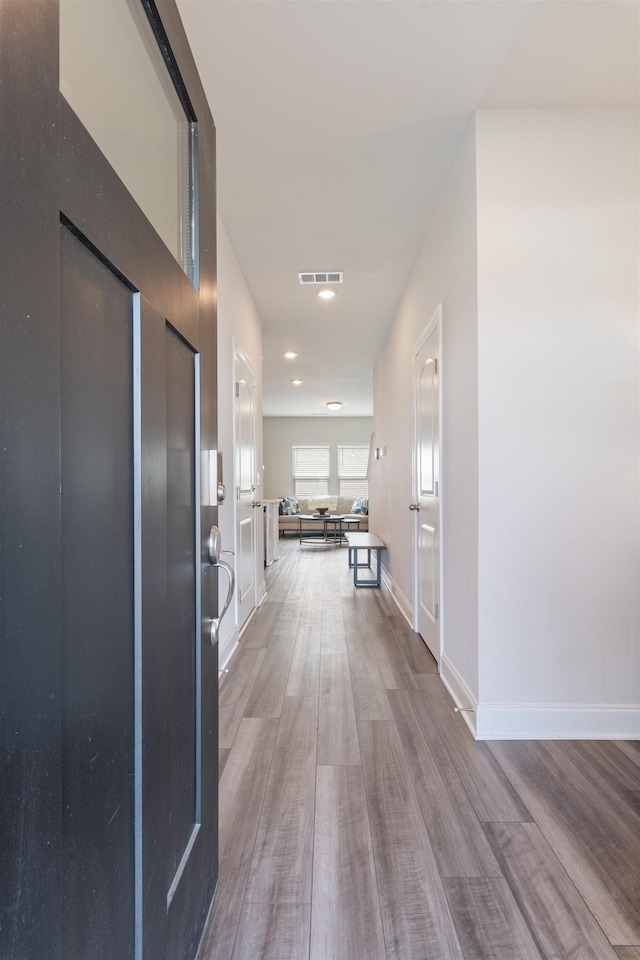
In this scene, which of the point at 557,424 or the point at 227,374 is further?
the point at 227,374

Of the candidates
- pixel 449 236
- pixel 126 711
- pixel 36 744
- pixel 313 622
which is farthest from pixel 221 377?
pixel 36 744

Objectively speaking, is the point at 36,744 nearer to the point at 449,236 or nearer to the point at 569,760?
the point at 569,760

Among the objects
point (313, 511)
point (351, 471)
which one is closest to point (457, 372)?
point (313, 511)

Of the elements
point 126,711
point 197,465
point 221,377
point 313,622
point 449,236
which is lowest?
point 313,622

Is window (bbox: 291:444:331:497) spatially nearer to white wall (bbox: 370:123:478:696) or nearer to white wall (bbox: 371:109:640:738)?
white wall (bbox: 370:123:478:696)

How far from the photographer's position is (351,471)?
11.4 metres

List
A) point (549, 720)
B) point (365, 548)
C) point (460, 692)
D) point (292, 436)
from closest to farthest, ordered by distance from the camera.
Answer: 1. point (549, 720)
2. point (460, 692)
3. point (365, 548)
4. point (292, 436)

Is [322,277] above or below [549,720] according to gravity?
above

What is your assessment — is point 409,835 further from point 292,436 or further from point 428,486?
point 292,436

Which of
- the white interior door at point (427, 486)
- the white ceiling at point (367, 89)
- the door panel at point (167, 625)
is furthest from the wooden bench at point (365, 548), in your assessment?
the door panel at point (167, 625)

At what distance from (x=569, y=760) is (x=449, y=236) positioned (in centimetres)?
252

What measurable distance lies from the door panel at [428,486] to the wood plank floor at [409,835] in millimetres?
607

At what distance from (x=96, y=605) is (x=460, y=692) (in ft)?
7.08

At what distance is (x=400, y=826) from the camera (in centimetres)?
154
